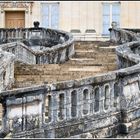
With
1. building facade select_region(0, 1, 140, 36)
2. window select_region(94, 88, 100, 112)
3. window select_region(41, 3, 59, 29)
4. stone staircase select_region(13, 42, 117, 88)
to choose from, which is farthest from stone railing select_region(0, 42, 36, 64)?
window select_region(41, 3, 59, 29)

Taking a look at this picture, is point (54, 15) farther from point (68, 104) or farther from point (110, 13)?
point (68, 104)

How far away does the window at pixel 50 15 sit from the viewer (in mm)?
34031

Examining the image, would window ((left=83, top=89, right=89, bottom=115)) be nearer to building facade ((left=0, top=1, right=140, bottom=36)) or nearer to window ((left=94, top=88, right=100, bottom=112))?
window ((left=94, top=88, right=100, bottom=112))

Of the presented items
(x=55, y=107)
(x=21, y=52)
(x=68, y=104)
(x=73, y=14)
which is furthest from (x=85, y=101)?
(x=73, y=14)

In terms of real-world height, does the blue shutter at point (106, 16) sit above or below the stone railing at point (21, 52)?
above

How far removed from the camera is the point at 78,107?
10352 mm

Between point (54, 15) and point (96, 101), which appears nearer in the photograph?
point (96, 101)

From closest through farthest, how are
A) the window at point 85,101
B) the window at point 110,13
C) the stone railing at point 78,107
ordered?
the stone railing at point 78,107 → the window at point 85,101 → the window at point 110,13

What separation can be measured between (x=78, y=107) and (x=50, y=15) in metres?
24.1

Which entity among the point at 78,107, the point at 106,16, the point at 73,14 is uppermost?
the point at 73,14

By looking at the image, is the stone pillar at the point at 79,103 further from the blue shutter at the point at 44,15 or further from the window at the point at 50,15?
the blue shutter at the point at 44,15

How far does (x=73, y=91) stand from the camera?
33.8ft

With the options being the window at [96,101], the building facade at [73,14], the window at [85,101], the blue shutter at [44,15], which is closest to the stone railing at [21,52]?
the window at [96,101]

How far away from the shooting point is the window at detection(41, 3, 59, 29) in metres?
34.0
